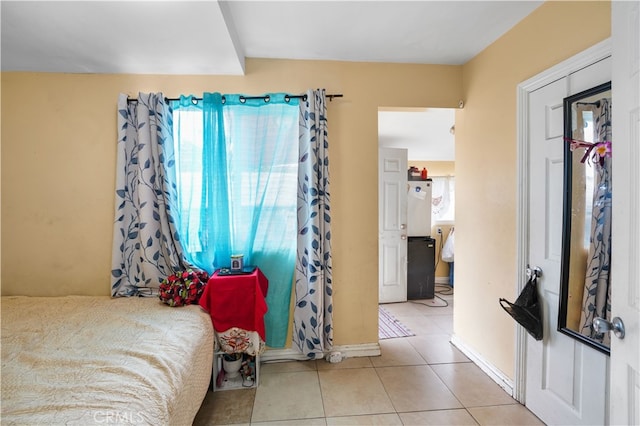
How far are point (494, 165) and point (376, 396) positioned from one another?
5.96ft

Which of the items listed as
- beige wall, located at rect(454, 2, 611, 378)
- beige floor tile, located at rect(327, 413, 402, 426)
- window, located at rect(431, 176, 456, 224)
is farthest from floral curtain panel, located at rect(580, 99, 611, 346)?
window, located at rect(431, 176, 456, 224)

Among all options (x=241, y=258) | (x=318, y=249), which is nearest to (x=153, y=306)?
(x=241, y=258)

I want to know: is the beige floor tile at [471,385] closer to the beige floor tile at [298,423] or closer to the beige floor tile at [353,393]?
the beige floor tile at [353,393]

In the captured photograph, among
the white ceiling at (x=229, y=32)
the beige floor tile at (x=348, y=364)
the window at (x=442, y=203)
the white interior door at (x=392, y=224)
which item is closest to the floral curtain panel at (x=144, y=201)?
the white ceiling at (x=229, y=32)

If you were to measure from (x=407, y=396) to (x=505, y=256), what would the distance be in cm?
117

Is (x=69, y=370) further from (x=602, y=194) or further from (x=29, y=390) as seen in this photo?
(x=602, y=194)

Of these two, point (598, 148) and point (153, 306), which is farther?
point (153, 306)

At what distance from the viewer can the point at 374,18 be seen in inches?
Answer: 73.5

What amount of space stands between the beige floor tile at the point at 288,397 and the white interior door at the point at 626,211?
1.45 m

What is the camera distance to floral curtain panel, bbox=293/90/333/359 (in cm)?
226

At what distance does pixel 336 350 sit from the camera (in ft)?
7.91

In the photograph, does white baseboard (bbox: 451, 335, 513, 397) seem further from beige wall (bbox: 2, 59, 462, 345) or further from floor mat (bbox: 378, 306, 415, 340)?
beige wall (bbox: 2, 59, 462, 345)

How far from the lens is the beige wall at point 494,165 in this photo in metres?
1.67

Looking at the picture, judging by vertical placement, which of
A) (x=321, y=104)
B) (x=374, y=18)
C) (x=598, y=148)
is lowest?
(x=598, y=148)
